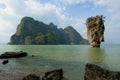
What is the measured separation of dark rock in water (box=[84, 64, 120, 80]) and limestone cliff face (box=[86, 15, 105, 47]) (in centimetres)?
9835

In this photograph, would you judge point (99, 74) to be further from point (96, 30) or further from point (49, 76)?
point (96, 30)

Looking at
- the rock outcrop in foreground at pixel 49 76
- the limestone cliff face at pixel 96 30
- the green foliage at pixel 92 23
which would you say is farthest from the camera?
the green foliage at pixel 92 23

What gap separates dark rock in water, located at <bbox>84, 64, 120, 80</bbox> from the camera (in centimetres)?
1581

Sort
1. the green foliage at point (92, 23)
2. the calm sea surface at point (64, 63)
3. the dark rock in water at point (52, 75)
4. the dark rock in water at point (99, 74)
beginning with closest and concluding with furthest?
the dark rock in water at point (99, 74) < the dark rock in water at point (52, 75) < the calm sea surface at point (64, 63) < the green foliage at point (92, 23)

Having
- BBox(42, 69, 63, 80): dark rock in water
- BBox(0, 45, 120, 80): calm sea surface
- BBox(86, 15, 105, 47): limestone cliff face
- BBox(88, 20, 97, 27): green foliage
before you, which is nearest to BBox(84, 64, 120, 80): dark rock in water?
BBox(42, 69, 63, 80): dark rock in water

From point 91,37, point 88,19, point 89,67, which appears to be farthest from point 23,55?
point 88,19

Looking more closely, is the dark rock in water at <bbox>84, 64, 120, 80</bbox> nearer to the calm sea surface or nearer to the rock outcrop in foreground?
the rock outcrop in foreground

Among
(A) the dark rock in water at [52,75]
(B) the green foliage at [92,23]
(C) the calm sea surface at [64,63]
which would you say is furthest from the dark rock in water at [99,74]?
(B) the green foliage at [92,23]

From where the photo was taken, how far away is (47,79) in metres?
18.0

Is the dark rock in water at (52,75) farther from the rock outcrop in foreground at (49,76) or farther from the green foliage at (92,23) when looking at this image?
the green foliage at (92,23)

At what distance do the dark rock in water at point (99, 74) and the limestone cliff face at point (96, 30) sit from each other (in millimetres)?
98352

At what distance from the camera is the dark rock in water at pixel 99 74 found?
51.9ft

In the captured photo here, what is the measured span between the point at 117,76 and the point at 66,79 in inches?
265

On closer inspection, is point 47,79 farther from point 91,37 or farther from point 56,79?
point 91,37
